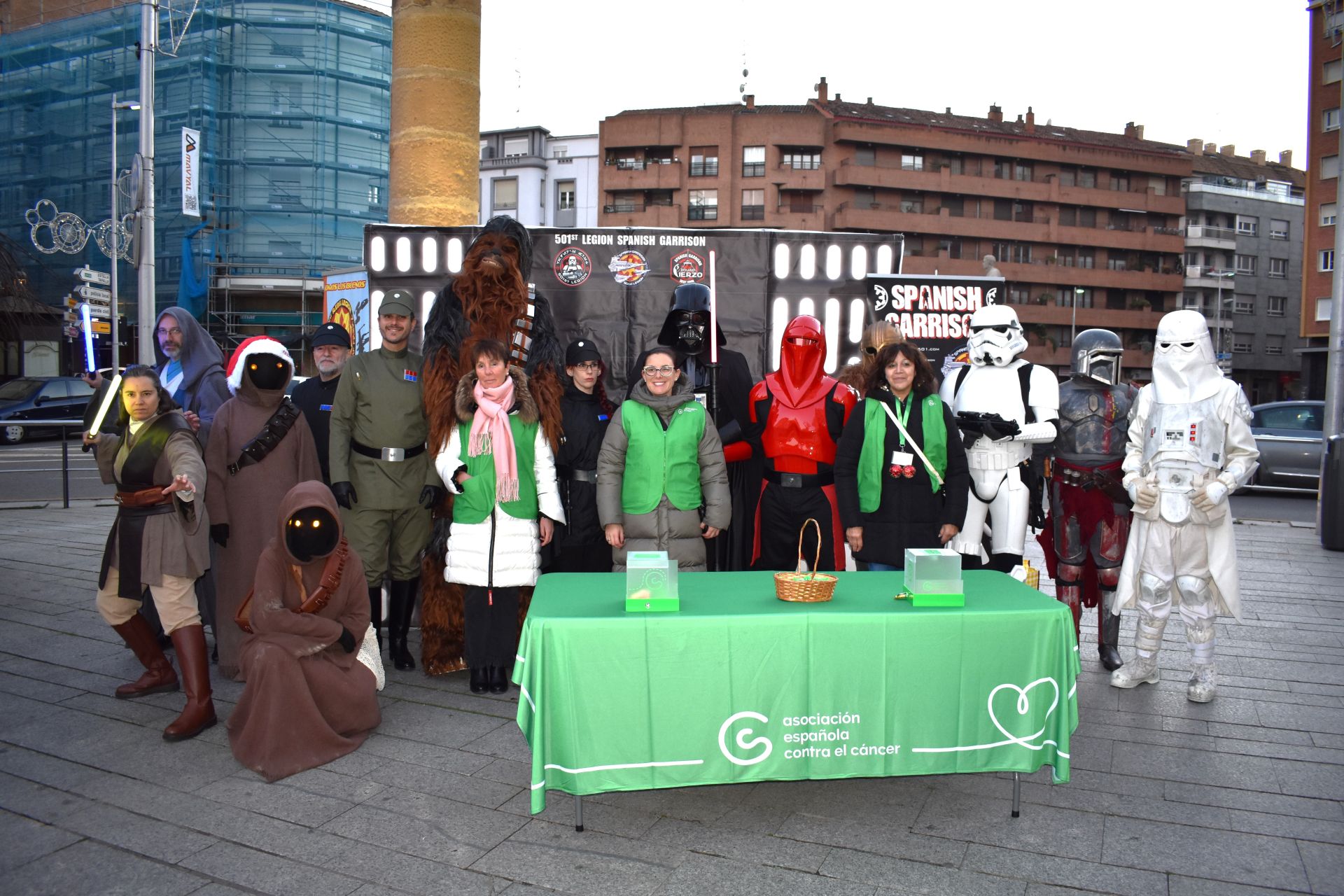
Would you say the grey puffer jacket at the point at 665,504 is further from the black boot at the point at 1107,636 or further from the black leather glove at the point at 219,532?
the black boot at the point at 1107,636

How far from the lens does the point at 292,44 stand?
32906mm

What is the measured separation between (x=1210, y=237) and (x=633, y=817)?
69.4 meters

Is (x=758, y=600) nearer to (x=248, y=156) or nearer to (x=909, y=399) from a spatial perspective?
(x=909, y=399)

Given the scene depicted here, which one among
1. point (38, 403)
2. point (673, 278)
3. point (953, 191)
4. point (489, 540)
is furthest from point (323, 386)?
point (953, 191)

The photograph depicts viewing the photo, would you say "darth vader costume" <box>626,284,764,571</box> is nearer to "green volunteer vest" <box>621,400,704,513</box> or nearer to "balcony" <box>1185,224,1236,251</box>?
"green volunteer vest" <box>621,400,704,513</box>

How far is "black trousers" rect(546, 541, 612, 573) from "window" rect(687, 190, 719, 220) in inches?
1897

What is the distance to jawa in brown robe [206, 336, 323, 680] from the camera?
16.6 feet

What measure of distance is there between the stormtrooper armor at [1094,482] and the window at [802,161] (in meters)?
48.2

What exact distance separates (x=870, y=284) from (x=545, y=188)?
169 ft

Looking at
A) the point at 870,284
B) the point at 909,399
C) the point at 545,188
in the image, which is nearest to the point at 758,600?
the point at 909,399

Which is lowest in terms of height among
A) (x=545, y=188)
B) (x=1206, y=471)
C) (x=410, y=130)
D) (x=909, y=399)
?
(x=1206, y=471)

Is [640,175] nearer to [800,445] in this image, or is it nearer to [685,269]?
[685,269]

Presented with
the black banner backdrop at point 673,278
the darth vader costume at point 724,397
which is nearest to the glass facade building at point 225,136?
the black banner backdrop at point 673,278

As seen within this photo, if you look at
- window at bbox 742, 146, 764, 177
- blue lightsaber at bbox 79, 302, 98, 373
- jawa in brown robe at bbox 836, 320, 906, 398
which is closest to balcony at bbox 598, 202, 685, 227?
window at bbox 742, 146, 764, 177
